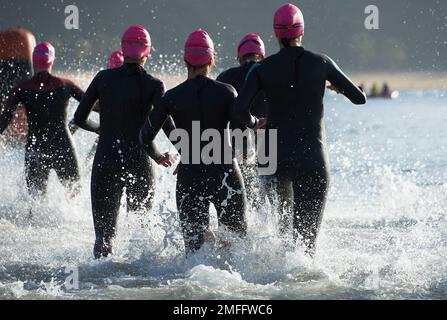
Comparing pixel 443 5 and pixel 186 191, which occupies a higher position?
pixel 443 5

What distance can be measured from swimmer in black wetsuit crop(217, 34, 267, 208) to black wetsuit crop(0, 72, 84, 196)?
1.70m

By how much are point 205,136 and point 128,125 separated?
0.81 meters

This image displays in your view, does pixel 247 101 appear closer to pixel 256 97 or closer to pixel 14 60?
pixel 256 97

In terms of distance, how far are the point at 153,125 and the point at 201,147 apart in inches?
14.8

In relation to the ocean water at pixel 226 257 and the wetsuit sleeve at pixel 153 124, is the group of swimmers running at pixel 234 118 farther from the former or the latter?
the ocean water at pixel 226 257

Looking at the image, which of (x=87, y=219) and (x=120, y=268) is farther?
(x=87, y=219)

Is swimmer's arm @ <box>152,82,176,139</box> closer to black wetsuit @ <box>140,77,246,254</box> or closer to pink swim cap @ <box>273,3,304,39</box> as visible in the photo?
black wetsuit @ <box>140,77,246,254</box>

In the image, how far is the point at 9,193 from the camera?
37.9 feet

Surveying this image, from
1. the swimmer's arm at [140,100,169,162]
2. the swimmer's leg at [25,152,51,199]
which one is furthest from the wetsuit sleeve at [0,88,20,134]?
the swimmer's arm at [140,100,169,162]

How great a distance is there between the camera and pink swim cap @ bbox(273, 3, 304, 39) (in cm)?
664

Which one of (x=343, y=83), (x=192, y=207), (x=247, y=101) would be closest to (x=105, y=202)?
(x=192, y=207)

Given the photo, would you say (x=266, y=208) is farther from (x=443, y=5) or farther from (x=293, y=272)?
(x=443, y=5)

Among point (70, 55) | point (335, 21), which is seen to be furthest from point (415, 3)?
point (70, 55)

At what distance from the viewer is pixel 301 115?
259 inches
